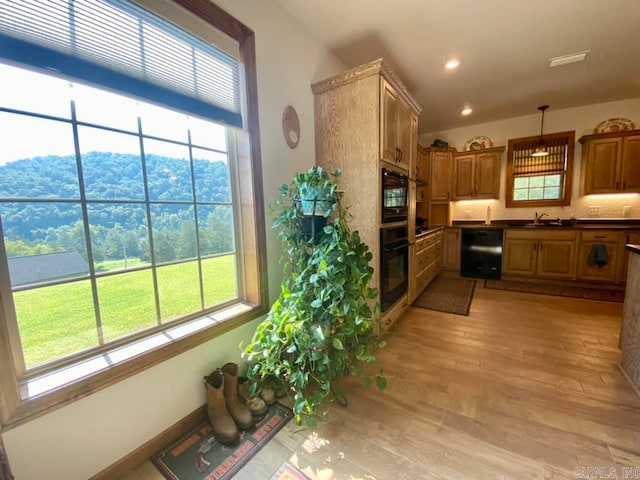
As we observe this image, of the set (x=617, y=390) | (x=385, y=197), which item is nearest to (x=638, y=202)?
(x=617, y=390)

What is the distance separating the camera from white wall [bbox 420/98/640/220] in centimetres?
370

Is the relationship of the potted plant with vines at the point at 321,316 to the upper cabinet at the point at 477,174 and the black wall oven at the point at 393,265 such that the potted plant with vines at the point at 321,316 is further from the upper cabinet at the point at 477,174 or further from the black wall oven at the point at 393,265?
the upper cabinet at the point at 477,174

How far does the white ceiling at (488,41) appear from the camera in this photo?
1852 mm

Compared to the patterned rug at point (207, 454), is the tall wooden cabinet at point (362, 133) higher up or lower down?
higher up

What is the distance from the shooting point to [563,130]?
396 centimetres

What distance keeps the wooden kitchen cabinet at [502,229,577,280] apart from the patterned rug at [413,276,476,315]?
0.72m

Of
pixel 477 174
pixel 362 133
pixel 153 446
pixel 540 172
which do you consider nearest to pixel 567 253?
pixel 540 172

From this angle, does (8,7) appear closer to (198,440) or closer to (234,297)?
(234,297)

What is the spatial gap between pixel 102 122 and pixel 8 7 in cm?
39

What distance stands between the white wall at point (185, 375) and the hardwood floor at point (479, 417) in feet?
0.71

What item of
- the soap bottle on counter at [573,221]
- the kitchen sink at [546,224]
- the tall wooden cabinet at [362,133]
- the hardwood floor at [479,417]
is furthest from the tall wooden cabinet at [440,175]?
the hardwood floor at [479,417]

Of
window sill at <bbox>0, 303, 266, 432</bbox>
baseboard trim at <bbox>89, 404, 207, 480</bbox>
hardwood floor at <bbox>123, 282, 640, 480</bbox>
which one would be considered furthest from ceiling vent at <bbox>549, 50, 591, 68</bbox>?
baseboard trim at <bbox>89, 404, 207, 480</bbox>

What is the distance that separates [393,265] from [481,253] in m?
2.60

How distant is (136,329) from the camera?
1292 millimetres
